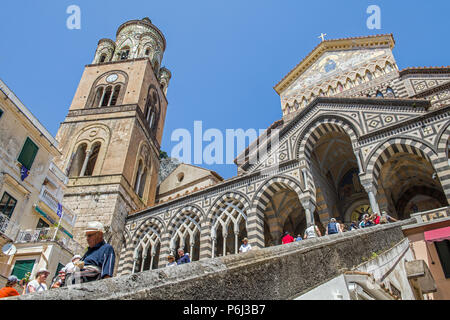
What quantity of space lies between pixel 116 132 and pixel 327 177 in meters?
15.1

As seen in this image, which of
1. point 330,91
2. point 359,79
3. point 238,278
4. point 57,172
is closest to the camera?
point 238,278

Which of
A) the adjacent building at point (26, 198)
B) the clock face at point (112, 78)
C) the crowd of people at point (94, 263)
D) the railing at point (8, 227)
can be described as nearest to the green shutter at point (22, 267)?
the adjacent building at point (26, 198)

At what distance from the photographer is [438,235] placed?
972cm

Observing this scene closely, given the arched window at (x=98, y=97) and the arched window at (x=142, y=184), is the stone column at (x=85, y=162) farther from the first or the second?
the arched window at (x=98, y=97)

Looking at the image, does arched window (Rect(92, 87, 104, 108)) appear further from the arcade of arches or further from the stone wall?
the stone wall

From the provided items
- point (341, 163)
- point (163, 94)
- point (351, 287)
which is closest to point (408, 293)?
point (351, 287)

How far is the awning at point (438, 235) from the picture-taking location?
9.57m

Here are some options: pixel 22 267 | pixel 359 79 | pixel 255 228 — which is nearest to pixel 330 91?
pixel 359 79

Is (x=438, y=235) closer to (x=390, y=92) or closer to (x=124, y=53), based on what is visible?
(x=390, y=92)

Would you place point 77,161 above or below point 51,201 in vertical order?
above

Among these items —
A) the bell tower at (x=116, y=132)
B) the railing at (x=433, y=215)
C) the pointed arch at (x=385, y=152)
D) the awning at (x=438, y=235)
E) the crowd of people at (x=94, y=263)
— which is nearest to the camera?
the crowd of people at (x=94, y=263)

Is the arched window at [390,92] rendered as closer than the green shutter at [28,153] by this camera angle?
No

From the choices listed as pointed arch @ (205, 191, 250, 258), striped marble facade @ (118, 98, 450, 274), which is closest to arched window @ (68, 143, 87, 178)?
striped marble facade @ (118, 98, 450, 274)

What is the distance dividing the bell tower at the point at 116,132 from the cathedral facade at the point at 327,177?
2.23 meters
